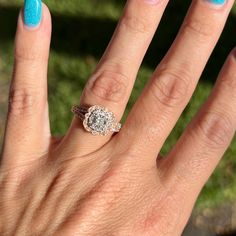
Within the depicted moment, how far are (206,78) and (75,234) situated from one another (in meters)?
1.28

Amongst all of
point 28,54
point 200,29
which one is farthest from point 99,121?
point 200,29

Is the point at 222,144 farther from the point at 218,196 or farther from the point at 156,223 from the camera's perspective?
the point at 218,196

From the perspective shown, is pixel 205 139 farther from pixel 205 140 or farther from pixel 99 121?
pixel 99 121

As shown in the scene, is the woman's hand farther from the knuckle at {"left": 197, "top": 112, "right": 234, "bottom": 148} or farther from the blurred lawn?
the blurred lawn

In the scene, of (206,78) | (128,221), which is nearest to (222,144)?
(128,221)

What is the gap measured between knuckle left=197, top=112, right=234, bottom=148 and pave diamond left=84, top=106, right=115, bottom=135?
0.32m

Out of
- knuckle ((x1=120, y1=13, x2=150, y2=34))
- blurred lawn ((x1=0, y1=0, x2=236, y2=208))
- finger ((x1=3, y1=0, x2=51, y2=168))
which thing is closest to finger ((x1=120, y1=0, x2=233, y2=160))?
knuckle ((x1=120, y1=13, x2=150, y2=34))

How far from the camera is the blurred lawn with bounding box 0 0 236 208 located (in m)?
2.42

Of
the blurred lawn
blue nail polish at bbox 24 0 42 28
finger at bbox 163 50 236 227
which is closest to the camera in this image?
blue nail polish at bbox 24 0 42 28

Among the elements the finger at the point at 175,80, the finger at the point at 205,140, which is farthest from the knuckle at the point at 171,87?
the finger at the point at 205,140

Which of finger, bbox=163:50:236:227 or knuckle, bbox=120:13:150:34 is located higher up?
knuckle, bbox=120:13:150:34

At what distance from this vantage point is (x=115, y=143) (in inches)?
60.5

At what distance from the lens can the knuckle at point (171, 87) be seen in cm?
157

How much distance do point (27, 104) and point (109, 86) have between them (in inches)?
11.6
